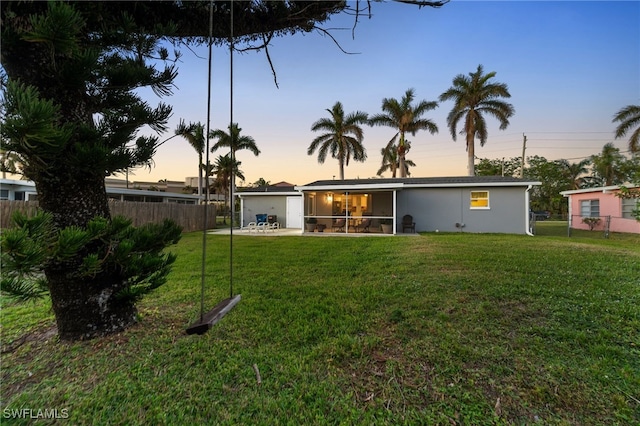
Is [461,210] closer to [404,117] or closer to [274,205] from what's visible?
[404,117]

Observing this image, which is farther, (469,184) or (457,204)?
(457,204)

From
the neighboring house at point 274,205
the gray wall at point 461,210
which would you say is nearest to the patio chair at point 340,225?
the gray wall at point 461,210

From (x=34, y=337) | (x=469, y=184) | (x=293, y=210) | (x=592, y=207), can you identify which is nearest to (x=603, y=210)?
(x=592, y=207)

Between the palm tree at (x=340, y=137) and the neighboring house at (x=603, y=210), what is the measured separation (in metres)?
14.3

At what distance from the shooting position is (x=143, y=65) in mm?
2453

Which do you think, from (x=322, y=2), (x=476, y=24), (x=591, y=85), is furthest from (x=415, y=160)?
(x=322, y=2)

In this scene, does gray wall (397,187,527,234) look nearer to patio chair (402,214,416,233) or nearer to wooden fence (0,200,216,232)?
patio chair (402,214,416,233)

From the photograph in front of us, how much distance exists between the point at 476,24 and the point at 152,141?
25.6 ft

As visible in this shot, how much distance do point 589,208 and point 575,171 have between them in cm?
3029

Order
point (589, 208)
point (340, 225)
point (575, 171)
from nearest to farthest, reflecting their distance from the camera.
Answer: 1. point (340, 225)
2. point (589, 208)
3. point (575, 171)

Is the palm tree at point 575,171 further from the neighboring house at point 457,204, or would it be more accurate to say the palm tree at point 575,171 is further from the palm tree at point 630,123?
the neighboring house at point 457,204

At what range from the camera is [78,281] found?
2.48 meters

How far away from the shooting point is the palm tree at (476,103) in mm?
18922

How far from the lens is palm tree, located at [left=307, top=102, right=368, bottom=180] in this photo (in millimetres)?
21156
